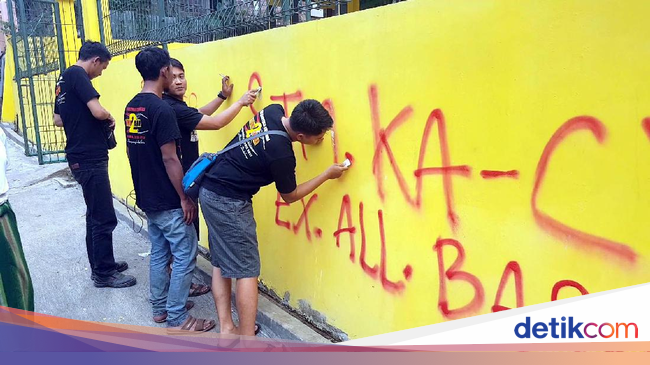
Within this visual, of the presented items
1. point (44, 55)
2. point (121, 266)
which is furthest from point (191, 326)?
point (44, 55)

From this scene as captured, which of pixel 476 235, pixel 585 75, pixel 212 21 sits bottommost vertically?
pixel 476 235

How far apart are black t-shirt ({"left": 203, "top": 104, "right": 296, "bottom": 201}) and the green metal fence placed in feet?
2.86

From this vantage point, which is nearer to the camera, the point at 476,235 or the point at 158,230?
the point at 476,235

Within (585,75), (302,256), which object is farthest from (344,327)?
(585,75)

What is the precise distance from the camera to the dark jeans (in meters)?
3.95

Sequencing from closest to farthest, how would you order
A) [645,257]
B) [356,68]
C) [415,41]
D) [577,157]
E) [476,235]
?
1. [645,257]
2. [577,157]
3. [476,235]
4. [415,41]
5. [356,68]

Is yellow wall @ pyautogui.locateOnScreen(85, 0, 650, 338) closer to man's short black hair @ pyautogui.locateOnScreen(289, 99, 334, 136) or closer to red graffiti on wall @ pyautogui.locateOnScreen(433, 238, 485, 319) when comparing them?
red graffiti on wall @ pyautogui.locateOnScreen(433, 238, 485, 319)

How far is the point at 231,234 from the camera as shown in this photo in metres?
2.89

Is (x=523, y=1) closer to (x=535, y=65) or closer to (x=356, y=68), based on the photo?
(x=535, y=65)

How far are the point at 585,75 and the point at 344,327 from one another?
6.40 feet

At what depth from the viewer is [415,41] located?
2311 mm

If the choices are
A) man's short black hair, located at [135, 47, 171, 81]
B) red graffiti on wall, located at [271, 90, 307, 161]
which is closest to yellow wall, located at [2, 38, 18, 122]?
man's short black hair, located at [135, 47, 171, 81]

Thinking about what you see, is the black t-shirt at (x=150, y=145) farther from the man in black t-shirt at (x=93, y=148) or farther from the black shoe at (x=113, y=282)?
the black shoe at (x=113, y=282)

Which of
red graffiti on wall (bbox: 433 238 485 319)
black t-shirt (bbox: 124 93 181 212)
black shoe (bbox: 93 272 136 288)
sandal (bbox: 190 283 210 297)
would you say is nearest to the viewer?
red graffiti on wall (bbox: 433 238 485 319)
